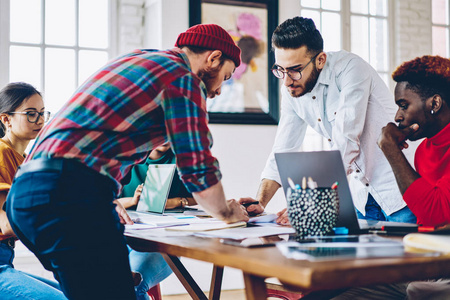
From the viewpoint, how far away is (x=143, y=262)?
7.91 ft

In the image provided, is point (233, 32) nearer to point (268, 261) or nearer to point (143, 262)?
point (143, 262)

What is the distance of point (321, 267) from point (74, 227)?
25.1 inches

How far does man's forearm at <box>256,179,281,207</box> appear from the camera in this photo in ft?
7.97

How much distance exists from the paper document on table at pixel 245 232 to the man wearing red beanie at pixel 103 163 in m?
0.08

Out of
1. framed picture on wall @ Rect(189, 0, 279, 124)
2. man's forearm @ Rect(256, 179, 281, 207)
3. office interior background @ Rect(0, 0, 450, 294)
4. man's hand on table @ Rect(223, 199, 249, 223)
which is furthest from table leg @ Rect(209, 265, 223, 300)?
framed picture on wall @ Rect(189, 0, 279, 124)

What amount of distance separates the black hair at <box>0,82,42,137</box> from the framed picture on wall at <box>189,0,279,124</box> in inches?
79.3

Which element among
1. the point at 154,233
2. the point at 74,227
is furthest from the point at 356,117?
the point at 74,227

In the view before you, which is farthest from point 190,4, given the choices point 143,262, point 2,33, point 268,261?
point 268,261

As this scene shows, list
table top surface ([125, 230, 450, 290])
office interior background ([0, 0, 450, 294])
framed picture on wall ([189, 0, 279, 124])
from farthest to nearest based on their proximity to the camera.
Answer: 1. framed picture on wall ([189, 0, 279, 124])
2. office interior background ([0, 0, 450, 294])
3. table top surface ([125, 230, 450, 290])

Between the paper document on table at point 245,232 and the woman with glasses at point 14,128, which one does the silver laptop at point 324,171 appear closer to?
the paper document on table at point 245,232

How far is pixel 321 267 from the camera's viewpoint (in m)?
0.86

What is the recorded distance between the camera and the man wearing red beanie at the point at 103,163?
1.24m

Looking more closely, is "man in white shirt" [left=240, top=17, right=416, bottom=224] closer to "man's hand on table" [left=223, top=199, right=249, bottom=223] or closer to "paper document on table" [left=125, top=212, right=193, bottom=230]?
"paper document on table" [left=125, top=212, right=193, bottom=230]

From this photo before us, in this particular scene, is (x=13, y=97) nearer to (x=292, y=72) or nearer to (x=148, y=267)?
(x=148, y=267)
